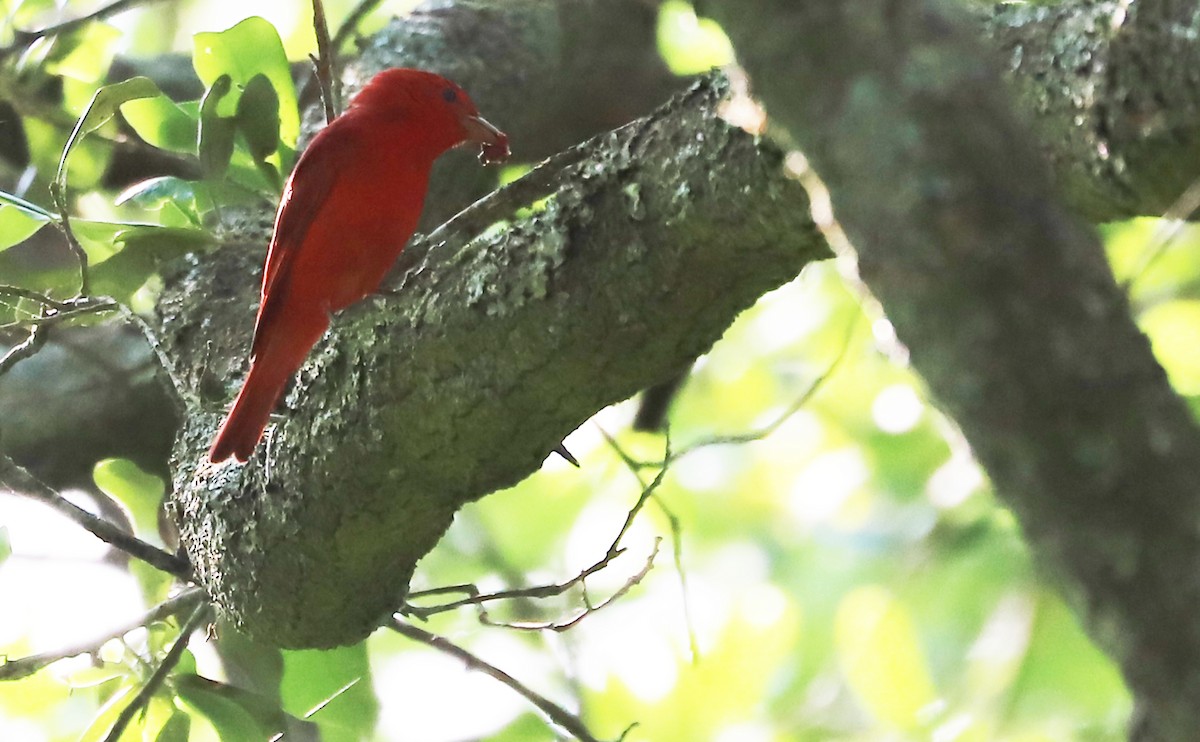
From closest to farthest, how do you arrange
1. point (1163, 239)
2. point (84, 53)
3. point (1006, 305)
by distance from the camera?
point (1006, 305) → point (1163, 239) → point (84, 53)

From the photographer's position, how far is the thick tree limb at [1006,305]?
55 cm

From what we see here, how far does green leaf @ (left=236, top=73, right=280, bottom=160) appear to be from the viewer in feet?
6.63

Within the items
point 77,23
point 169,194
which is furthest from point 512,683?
point 77,23

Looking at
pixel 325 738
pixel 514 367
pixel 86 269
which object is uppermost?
pixel 86 269

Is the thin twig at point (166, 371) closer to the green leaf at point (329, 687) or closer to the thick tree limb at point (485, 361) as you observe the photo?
the thick tree limb at point (485, 361)

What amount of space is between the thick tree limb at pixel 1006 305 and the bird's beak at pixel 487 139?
1733mm

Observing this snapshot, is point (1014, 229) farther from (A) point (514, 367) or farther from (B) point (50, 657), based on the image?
(B) point (50, 657)

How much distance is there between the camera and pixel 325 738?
2.19 meters

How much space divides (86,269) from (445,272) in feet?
2.07

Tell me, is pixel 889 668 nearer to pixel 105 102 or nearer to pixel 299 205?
pixel 299 205

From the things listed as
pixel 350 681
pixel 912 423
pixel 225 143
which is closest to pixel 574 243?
pixel 225 143

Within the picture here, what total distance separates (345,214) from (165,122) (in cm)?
36

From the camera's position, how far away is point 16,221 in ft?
6.53

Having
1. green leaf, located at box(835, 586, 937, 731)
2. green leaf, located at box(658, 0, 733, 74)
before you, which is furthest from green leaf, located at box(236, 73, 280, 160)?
green leaf, located at box(658, 0, 733, 74)
